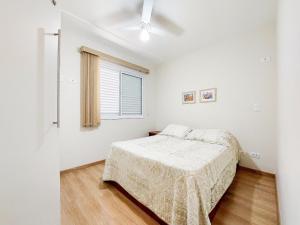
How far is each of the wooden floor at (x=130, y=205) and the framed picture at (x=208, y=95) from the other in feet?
5.27

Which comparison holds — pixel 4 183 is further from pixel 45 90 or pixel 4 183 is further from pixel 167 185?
pixel 167 185

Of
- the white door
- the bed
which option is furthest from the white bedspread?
the white door

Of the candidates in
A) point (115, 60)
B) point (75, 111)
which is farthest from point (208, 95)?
point (75, 111)

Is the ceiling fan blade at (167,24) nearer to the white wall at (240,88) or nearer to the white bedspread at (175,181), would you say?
the white wall at (240,88)

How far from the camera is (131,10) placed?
79.5 inches

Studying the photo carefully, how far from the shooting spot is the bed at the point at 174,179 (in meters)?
1.15

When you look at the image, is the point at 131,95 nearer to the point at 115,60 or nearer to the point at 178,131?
the point at 115,60

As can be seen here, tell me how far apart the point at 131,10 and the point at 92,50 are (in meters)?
1.16

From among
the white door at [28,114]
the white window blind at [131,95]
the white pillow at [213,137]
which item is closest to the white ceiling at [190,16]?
the white window blind at [131,95]

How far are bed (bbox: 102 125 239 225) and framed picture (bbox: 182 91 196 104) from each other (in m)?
1.49

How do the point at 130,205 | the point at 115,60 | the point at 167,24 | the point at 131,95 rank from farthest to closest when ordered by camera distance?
the point at 131,95, the point at 115,60, the point at 167,24, the point at 130,205

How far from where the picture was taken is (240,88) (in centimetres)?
260

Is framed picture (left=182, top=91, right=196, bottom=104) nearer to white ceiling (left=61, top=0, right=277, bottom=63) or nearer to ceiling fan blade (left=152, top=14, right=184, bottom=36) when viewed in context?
white ceiling (left=61, top=0, right=277, bottom=63)

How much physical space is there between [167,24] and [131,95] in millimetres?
1897
